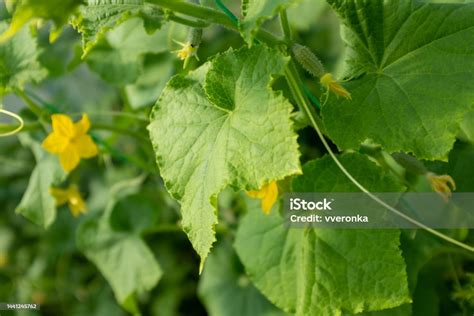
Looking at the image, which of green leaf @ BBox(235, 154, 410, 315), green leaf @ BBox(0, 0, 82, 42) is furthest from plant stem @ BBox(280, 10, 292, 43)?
green leaf @ BBox(0, 0, 82, 42)

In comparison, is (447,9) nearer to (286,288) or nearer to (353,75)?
(353,75)

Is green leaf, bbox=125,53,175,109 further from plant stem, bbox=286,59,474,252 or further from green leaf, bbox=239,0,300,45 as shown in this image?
green leaf, bbox=239,0,300,45

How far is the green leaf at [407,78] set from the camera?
94 centimetres

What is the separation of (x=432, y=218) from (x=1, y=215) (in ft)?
5.85

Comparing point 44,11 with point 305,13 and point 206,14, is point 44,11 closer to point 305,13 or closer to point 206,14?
point 206,14

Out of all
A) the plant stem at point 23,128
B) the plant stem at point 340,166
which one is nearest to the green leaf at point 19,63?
the plant stem at point 23,128

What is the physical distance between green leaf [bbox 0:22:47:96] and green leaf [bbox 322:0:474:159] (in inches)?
27.6

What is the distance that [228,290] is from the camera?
1.68 metres

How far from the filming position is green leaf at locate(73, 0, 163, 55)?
1005mm

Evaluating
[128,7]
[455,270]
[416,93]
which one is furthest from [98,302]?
[416,93]

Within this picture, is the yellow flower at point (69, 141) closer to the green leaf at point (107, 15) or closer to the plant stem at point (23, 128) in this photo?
the plant stem at point (23, 128)

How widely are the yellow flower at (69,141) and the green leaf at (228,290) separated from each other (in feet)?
1.77

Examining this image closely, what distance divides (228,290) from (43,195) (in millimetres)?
538

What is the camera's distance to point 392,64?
101cm
